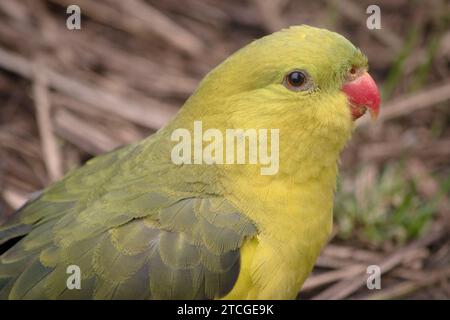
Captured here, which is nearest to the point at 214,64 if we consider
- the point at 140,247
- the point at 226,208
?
the point at 226,208

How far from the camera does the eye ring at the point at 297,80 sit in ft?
10.9

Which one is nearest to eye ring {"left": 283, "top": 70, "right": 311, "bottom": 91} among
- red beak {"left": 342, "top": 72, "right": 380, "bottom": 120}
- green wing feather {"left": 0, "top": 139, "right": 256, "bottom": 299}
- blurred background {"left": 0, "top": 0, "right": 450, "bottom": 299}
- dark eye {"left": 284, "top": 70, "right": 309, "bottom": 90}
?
dark eye {"left": 284, "top": 70, "right": 309, "bottom": 90}

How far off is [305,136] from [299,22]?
108 inches

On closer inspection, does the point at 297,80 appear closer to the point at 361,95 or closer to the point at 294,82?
the point at 294,82

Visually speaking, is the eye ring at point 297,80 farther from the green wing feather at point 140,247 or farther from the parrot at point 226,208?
the green wing feather at point 140,247

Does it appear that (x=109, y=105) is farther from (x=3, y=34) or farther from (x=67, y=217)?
(x=67, y=217)

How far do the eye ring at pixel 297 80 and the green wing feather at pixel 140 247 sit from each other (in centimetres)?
55

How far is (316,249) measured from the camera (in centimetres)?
→ 347

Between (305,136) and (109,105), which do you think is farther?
(109,105)

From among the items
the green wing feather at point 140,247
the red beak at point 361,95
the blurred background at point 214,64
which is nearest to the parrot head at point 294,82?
the red beak at point 361,95

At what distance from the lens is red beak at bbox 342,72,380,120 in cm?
342

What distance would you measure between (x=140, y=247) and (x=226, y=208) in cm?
40

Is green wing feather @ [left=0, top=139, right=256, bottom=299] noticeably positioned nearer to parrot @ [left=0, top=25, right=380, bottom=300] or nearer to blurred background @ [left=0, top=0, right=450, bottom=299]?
parrot @ [left=0, top=25, right=380, bottom=300]
